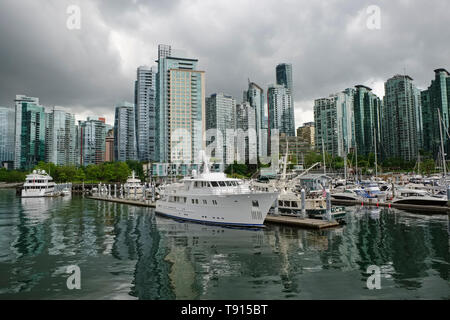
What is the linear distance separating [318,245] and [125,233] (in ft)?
54.6

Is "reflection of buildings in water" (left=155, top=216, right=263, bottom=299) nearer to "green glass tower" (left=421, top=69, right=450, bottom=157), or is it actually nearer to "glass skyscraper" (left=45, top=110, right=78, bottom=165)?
"green glass tower" (left=421, top=69, right=450, bottom=157)

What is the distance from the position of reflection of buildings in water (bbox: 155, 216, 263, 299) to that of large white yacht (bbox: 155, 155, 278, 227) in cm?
106

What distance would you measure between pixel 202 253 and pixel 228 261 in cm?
257

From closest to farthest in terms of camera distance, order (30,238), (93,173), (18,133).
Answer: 1. (30,238)
2. (93,173)
3. (18,133)

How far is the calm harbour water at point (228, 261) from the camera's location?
11.3 m

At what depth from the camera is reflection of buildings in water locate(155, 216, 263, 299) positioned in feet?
40.5

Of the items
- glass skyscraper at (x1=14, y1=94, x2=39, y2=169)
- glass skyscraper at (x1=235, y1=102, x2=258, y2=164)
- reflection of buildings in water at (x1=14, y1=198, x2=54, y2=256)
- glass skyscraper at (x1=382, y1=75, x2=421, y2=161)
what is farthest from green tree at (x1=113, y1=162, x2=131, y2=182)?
glass skyscraper at (x1=382, y1=75, x2=421, y2=161)

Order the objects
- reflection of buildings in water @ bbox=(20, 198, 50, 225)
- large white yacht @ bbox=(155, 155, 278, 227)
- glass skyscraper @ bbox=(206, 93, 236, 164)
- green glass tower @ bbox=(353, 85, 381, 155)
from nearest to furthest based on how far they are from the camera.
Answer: large white yacht @ bbox=(155, 155, 278, 227) < reflection of buildings in water @ bbox=(20, 198, 50, 225) < green glass tower @ bbox=(353, 85, 381, 155) < glass skyscraper @ bbox=(206, 93, 236, 164)

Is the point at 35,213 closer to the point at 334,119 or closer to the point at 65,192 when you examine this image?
the point at 65,192

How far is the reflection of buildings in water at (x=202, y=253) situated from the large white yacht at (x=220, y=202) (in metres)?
1.06

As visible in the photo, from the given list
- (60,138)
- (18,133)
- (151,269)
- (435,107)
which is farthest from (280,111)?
(151,269)

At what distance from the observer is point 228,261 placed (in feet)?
50.2

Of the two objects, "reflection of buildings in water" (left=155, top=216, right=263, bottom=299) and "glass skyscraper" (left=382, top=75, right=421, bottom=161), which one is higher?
"glass skyscraper" (left=382, top=75, right=421, bottom=161)
